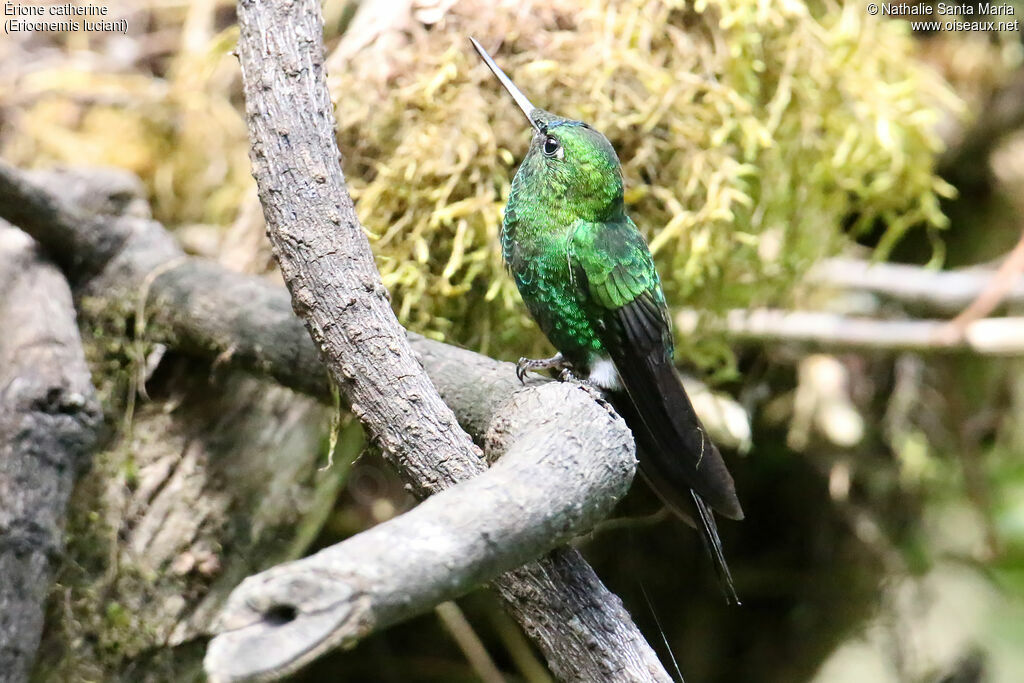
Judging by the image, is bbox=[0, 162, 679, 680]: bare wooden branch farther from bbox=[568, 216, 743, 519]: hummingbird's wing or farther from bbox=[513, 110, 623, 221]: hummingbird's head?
bbox=[513, 110, 623, 221]: hummingbird's head

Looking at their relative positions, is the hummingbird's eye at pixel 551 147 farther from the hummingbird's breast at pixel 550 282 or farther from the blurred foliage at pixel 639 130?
the blurred foliage at pixel 639 130

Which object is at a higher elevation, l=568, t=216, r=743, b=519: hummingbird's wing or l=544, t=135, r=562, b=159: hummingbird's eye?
l=544, t=135, r=562, b=159: hummingbird's eye

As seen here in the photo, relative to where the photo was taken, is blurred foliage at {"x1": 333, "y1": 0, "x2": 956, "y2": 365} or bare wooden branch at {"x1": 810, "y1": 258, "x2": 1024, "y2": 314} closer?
blurred foliage at {"x1": 333, "y1": 0, "x2": 956, "y2": 365}

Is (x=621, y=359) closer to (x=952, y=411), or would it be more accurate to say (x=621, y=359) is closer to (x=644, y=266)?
(x=644, y=266)

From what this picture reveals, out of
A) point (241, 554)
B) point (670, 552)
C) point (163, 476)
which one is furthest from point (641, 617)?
point (163, 476)

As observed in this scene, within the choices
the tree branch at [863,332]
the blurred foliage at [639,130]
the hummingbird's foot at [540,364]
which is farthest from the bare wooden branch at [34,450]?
the tree branch at [863,332]

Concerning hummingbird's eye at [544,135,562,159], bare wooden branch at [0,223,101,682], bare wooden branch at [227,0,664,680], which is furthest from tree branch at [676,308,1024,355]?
bare wooden branch at [0,223,101,682]

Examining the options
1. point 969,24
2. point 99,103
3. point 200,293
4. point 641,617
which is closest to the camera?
point 200,293
